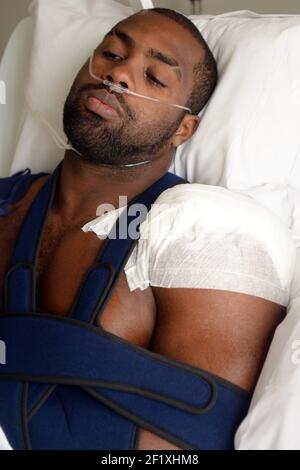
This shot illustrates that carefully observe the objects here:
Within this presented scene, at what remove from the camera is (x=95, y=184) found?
128cm

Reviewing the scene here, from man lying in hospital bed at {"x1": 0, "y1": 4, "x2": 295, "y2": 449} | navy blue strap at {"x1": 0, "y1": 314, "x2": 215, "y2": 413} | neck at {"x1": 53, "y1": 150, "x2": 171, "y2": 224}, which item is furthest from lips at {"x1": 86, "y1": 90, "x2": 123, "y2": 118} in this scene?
navy blue strap at {"x1": 0, "y1": 314, "x2": 215, "y2": 413}

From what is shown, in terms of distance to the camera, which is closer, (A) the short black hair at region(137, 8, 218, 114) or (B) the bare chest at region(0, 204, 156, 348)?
(B) the bare chest at region(0, 204, 156, 348)

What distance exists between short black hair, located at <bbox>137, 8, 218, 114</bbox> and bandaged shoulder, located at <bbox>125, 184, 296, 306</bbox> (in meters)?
0.30

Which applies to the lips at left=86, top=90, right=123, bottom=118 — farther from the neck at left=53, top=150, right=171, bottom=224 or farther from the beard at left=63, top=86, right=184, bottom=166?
the neck at left=53, top=150, right=171, bottom=224

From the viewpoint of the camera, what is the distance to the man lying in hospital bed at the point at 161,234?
976 mm

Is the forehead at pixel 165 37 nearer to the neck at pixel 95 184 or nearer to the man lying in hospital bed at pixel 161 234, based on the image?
the man lying in hospital bed at pixel 161 234

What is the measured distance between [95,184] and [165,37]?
14.2 inches

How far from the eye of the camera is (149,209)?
3.83 feet

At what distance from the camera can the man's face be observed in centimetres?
121

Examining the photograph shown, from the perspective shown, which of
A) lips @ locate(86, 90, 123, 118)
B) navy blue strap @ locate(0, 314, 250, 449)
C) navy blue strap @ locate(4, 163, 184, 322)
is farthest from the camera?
lips @ locate(86, 90, 123, 118)

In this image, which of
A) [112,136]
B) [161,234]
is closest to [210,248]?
[161,234]

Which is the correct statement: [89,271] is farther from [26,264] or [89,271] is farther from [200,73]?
[200,73]
